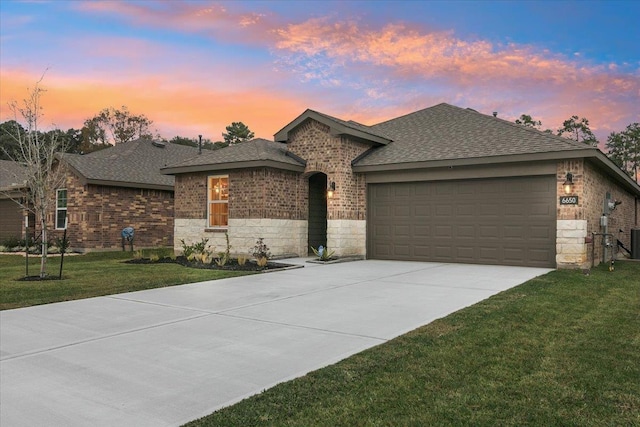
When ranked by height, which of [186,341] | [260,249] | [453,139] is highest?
[453,139]

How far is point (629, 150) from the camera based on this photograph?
172ft

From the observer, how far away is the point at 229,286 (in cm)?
945

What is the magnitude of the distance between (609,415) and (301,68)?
52.2 feet

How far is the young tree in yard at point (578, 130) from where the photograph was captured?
154 feet

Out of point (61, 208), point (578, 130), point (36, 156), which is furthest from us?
point (578, 130)

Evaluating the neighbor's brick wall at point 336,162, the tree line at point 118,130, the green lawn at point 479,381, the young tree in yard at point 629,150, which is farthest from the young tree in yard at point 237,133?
the green lawn at point 479,381

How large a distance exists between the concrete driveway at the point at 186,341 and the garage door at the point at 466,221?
143 inches

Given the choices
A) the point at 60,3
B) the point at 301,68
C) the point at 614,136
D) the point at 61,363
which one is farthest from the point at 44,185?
the point at 614,136

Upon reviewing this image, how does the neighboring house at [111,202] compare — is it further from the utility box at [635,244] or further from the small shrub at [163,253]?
the utility box at [635,244]

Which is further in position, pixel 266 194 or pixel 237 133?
pixel 237 133

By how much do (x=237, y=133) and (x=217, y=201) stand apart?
3782 cm

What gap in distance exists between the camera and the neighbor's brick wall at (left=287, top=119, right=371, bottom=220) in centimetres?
1522

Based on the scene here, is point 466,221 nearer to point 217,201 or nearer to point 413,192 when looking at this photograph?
point 413,192


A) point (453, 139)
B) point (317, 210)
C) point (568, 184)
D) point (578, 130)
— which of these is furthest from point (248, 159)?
point (578, 130)
